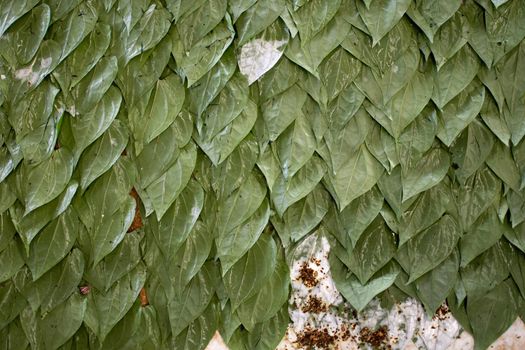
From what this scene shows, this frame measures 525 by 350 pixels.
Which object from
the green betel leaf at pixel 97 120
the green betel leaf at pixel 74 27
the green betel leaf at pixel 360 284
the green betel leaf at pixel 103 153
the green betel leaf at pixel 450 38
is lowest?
the green betel leaf at pixel 360 284

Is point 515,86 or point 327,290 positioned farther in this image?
point 327,290

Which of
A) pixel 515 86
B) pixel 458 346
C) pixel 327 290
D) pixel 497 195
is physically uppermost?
pixel 515 86

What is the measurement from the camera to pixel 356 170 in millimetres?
1762

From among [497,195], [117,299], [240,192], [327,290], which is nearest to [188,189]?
[240,192]

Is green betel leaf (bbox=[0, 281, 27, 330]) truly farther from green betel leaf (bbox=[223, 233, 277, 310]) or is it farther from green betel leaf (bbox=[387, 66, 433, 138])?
green betel leaf (bbox=[387, 66, 433, 138])

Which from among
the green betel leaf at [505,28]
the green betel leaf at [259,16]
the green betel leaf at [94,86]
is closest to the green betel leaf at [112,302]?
the green betel leaf at [94,86]

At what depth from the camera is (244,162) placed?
5.78 ft

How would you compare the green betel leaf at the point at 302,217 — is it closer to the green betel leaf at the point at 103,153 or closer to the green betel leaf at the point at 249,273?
the green betel leaf at the point at 249,273

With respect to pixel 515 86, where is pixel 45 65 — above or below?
above

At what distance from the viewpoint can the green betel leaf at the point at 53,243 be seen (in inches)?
69.7

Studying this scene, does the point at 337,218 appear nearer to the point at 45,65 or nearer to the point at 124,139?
the point at 124,139

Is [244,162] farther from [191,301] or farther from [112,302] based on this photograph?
[112,302]

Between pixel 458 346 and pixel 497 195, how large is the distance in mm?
418

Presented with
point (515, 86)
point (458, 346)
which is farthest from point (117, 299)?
point (515, 86)
